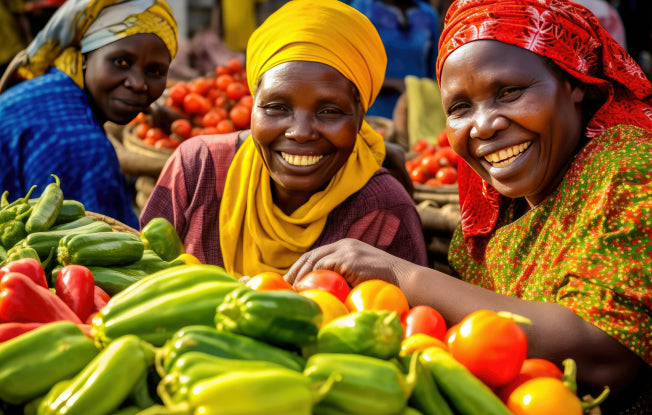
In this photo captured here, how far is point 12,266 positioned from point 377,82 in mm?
1903

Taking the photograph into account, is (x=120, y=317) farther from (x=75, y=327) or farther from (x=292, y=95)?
(x=292, y=95)

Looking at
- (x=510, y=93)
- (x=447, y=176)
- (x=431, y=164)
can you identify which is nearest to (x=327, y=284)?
(x=510, y=93)

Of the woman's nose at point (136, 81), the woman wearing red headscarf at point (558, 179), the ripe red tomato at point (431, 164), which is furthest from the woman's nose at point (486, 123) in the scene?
the ripe red tomato at point (431, 164)

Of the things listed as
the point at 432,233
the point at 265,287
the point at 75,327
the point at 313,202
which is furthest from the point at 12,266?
the point at 432,233

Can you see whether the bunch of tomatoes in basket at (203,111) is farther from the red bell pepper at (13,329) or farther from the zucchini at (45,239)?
the red bell pepper at (13,329)

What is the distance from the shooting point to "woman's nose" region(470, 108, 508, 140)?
6.59ft

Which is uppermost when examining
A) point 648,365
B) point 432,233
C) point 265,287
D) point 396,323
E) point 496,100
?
point 496,100

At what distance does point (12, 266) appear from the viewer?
1.51 m

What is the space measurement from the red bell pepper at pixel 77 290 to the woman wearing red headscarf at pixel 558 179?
2.19ft

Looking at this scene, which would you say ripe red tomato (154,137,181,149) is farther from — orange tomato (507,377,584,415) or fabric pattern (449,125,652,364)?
orange tomato (507,377,584,415)

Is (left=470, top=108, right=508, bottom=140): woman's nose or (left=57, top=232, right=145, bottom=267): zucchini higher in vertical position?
(left=470, top=108, right=508, bottom=140): woman's nose

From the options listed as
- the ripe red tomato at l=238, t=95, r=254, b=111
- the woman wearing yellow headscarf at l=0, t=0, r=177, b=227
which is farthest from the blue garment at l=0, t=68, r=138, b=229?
the ripe red tomato at l=238, t=95, r=254, b=111

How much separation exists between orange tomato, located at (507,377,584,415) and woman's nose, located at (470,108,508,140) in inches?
38.5

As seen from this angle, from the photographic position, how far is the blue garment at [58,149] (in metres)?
3.46
